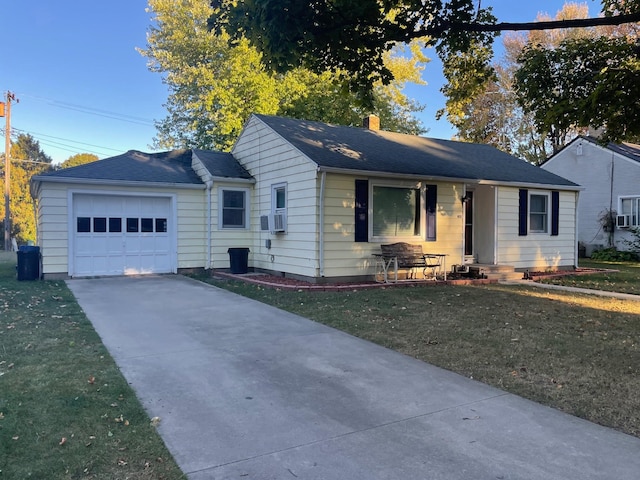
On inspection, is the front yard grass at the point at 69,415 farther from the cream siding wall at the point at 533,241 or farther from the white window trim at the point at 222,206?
the cream siding wall at the point at 533,241

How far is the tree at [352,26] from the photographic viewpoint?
6.07m

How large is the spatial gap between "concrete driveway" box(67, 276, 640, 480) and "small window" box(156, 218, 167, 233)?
7563 millimetres

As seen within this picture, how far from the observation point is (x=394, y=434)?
10.9 ft

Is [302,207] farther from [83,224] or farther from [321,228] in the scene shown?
[83,224]

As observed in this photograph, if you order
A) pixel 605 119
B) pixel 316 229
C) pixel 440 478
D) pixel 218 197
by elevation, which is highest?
pixel 605 119

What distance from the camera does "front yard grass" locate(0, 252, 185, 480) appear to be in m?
2.79

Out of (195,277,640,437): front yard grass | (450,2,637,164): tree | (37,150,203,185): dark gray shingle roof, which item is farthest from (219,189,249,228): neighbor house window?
(450,2,637,164): tree

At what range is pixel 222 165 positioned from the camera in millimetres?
14383

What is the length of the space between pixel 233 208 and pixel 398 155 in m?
5.16

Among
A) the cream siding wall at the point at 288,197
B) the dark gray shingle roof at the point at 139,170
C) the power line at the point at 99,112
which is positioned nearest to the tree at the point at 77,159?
the power line at the point at 99,112

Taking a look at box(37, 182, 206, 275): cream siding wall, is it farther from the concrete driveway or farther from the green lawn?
the green lawn

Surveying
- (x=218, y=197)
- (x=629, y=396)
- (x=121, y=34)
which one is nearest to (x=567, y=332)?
(x=629, y=396)

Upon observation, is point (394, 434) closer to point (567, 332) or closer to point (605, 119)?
point (567, 332)

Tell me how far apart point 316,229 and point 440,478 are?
821 cm
